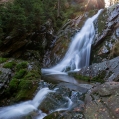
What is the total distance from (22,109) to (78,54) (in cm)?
915

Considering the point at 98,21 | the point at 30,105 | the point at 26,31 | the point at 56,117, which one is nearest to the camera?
the point at 56,117

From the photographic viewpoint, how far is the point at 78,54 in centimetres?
1582

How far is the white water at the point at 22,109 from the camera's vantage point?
24.2 feet

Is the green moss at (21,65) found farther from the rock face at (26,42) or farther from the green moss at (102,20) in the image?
the green moss at (102,20)

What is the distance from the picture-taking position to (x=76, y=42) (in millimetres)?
17062

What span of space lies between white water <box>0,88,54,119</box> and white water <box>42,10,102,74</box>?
5.77 metres

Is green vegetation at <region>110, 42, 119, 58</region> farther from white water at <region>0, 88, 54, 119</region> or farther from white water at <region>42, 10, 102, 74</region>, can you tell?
white water at <region>0, 88, 54, 119</region>

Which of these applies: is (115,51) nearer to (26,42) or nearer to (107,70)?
(107,70)

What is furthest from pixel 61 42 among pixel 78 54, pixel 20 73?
pixel 20 73

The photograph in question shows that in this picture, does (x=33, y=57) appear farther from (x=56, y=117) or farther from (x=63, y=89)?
(x=56, y=117)

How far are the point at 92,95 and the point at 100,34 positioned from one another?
35.5ft

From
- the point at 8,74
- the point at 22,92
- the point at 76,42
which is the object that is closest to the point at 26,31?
the point at 76,42

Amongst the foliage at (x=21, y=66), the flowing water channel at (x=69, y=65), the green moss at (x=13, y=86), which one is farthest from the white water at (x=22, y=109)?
the foliage at (x=21, y=66)

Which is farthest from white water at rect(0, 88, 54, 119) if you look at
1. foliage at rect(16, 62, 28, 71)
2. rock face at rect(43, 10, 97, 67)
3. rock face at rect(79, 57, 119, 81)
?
rock face at rect(43, 10, 97, 67)
